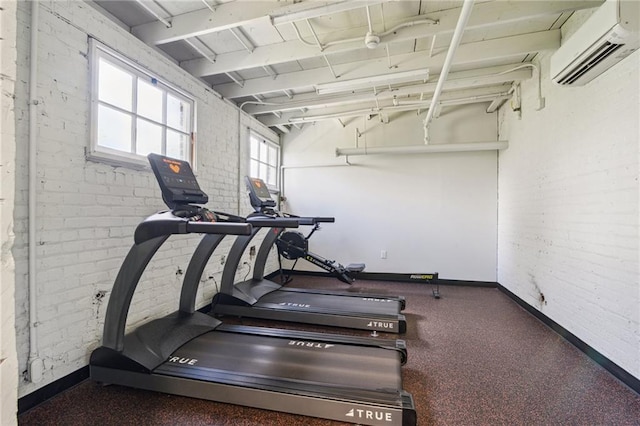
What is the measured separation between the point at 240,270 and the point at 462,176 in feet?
13.2

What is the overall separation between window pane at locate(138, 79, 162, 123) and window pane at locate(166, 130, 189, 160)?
0.70 ft

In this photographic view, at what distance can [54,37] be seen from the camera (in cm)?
188

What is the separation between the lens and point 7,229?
2.62ft

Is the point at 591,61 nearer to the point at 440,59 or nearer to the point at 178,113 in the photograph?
the point at 440,59

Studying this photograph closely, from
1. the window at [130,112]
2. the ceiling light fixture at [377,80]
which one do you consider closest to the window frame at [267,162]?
the window at [130,112]

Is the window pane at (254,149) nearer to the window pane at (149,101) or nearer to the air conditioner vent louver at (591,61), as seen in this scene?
the window pane at (149,101)

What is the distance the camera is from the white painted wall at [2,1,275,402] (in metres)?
1.72

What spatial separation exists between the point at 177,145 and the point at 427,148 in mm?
3696

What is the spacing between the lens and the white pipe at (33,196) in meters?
1.72

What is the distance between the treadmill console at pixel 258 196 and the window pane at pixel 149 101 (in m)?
1.14

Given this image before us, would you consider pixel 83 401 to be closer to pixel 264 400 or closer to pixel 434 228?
pixel 264 400

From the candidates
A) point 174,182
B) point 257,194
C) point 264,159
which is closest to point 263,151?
point 264,159

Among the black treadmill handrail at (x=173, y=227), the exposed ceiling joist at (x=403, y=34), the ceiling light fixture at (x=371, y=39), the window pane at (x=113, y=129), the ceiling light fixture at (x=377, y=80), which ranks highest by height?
the exposed ceiling joist at (x=403, y=34)

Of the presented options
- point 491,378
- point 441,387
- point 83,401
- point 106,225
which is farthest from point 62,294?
point 491,378
